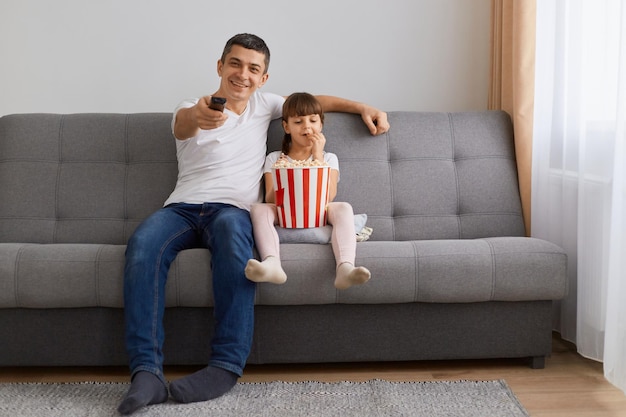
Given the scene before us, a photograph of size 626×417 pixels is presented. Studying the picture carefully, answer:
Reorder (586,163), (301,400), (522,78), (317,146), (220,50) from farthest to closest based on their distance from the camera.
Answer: (220,50) < (522,78) < (317,146) < (586,163) < (301,400)

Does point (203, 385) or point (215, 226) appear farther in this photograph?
point (215, 226)

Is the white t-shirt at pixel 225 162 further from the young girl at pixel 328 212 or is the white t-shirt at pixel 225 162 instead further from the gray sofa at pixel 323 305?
the gray sofa at pixel 323 305

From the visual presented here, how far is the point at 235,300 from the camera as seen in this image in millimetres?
1849

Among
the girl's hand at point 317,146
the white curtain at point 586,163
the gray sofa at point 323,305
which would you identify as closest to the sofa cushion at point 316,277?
the gray sofa at point 323,305

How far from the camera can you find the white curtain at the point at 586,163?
184cm

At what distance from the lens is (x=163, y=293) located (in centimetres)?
189

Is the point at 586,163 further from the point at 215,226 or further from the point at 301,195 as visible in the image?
the point at 215,226

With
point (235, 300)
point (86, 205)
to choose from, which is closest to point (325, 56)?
point (86, 205)

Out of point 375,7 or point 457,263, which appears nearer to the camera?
point 457,263

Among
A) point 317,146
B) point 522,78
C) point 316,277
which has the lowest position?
point 316,277

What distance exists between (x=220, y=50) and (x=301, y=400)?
1.72 m

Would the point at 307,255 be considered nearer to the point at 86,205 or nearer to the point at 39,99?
the point at 86,205

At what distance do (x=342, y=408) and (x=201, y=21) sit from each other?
6.19 ft

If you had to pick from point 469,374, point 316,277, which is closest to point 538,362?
point 469,374
